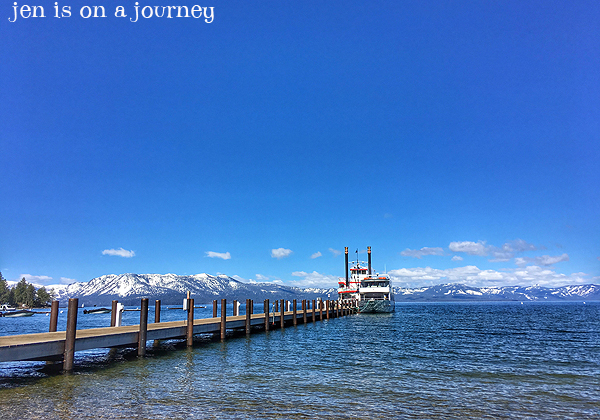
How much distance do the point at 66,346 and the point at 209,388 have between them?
21.4ft

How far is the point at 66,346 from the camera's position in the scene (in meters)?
16.8

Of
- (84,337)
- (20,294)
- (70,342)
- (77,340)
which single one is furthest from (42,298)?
(70,342)

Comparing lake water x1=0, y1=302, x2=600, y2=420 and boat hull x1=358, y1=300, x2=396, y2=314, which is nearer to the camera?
lake water x1=0, y1=302, x2=600, y2=420

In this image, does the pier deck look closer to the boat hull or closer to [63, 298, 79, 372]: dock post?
[63, 298, 79, 372]: dock post

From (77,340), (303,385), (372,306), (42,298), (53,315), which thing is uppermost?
(53,315)

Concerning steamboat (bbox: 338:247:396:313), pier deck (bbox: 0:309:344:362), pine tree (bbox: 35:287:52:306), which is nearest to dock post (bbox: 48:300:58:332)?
pier deck (bbox: 0:309:344:362)

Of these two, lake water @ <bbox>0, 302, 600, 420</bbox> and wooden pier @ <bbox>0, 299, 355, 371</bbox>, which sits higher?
wooden pier @ <bbox>0, 299, 355, 371</bbox>

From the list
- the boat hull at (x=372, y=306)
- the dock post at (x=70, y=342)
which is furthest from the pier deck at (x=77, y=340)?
the boat hull at (x=372, y=306)

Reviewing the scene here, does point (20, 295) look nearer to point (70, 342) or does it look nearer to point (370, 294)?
point (370, 294)

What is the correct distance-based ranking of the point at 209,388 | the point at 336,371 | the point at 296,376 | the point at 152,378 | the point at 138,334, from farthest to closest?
the point at 138,334 < the point at 336,371 < the point at 296,376 < the point at 152,378 < the point at 209,388

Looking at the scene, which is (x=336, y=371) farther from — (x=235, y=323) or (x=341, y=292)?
(x=341, y=292)

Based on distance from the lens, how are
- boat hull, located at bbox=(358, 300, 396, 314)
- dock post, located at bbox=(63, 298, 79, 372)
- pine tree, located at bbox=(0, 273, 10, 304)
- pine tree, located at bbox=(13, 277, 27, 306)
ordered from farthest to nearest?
pine tree, located at bbox=(13, 277, 27, 306) → pine tree, located at bbox=(0, 273, 10, 304) → boat hull, located at bbox=(358, 300, 396, 314) → dock post, located at bbox=(63, 298, 79, 372)

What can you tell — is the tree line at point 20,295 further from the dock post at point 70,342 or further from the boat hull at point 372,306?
the dock post at point 70,342

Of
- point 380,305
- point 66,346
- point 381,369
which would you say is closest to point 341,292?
point 380,305
